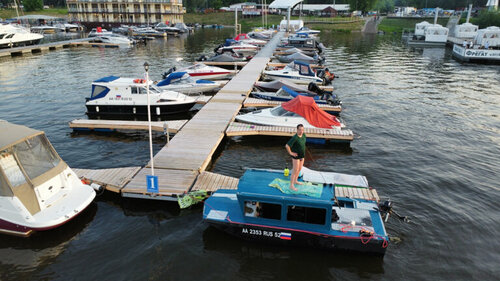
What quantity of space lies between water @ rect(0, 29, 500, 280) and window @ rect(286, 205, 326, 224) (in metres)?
1.28

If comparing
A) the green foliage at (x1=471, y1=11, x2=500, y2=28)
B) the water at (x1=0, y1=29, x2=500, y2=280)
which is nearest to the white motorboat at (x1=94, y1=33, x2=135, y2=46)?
the water at (x1=0, y1=29, x2=500, y2=280)

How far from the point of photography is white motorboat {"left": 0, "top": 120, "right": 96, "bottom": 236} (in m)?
12.6

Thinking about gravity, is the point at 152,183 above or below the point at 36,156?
below

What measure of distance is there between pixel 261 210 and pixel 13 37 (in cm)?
7304

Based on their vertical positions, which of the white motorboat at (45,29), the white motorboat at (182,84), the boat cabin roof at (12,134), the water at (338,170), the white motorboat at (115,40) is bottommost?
the water at (338,170)

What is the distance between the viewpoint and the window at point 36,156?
1320 cm

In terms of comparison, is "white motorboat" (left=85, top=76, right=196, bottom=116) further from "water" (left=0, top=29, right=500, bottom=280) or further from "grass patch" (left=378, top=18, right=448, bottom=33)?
"grass patch" (left=378, top=18, right=448, bottom=33)

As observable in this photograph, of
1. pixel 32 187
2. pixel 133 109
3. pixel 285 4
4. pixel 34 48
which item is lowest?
pixel 133 109

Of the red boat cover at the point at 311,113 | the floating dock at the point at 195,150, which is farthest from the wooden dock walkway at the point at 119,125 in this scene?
the red boat cover at the point at 311,113

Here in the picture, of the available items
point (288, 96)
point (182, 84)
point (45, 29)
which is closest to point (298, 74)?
point (288, 96)

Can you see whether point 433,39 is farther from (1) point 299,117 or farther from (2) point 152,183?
(2) point 152,183

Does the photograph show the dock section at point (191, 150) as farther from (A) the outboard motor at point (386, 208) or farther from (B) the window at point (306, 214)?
(A) the outboard motor at point (386, 208)

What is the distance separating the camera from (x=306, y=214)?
41.0ft

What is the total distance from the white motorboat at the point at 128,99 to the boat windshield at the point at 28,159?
1341 centimetres
